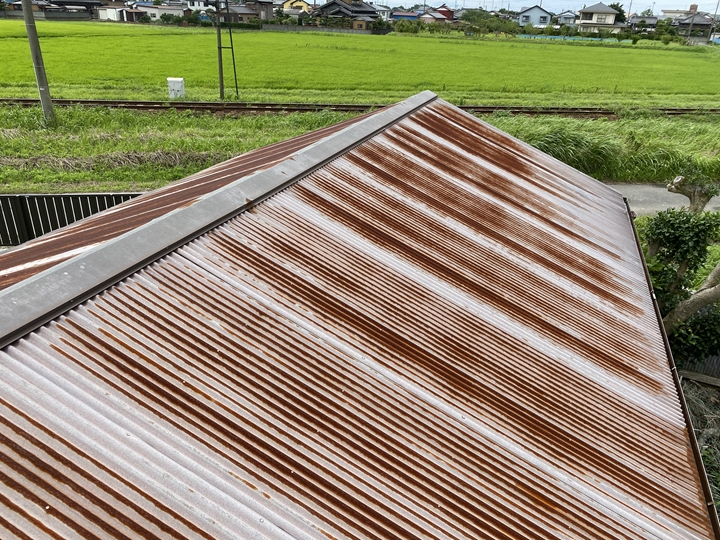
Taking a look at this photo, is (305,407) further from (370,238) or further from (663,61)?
(663,61)

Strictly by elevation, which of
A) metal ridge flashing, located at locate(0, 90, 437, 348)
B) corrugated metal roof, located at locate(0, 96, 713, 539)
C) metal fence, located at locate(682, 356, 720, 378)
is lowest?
metal fence, located at locate(682, 356, 720, 378)

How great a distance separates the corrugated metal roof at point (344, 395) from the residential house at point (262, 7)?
8645cm

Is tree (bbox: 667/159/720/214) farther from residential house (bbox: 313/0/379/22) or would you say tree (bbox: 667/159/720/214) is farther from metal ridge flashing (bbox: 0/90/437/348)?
residential house (bbox: 313/0/379/22)

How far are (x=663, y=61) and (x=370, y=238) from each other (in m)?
57.7

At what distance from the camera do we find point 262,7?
86.2 m

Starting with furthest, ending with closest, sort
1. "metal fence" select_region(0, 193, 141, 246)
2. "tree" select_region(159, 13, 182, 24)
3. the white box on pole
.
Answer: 1. "tree" select_region(159, 13, 182, 24)
2. the white box on pole
3. "metal fence" select_region(0, 193, 141, 246)

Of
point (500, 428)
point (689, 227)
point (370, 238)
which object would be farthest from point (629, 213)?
point (500, 428)

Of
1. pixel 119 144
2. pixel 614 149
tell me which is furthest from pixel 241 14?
pixel 614 149

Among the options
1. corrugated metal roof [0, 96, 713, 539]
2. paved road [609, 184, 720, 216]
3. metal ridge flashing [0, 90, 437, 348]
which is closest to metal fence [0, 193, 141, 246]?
metal ridge flashing [0, 90, 437, 348]

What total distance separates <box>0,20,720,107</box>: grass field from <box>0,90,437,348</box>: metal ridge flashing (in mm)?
22593

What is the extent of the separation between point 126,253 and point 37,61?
18.2 meters

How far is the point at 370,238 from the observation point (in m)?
6.69

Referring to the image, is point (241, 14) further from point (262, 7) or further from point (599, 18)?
point (599, 18)

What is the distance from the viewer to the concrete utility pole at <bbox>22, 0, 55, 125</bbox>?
18.0 metres
